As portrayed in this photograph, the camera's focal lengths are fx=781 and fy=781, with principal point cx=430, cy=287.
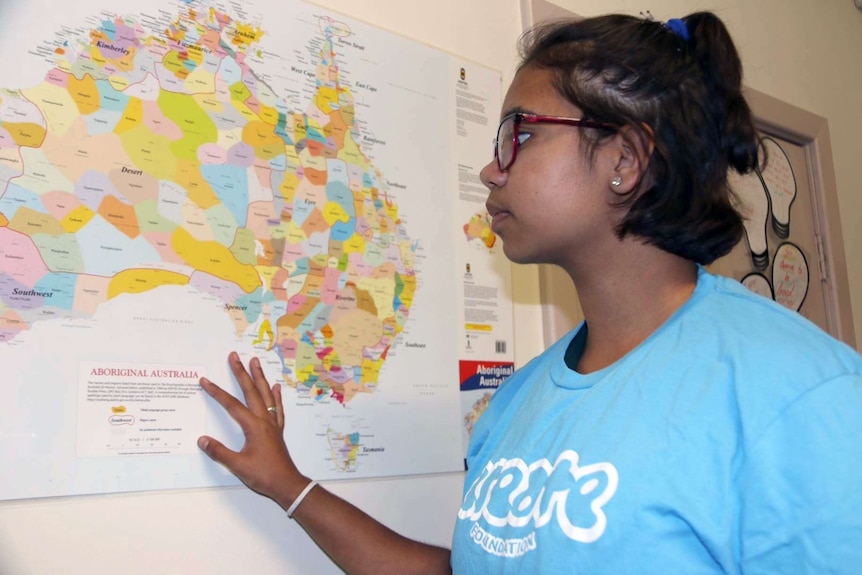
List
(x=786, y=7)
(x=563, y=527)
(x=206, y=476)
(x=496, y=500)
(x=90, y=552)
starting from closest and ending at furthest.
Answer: (x=563, y=527) → (x=496, y=500) → (x=90, y=552) → (x=206, y=476) → (x=786, y=7)

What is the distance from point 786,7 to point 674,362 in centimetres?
204

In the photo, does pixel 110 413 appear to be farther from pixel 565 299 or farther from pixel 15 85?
pixel 565 299

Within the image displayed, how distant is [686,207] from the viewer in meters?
0.91

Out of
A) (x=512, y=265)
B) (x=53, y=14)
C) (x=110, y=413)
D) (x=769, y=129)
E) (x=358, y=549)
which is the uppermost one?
(x=769, y=129)

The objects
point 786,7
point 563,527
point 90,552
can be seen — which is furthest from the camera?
point 786,7

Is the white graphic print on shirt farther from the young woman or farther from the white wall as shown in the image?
the white wall

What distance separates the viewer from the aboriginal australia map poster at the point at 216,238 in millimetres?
1009

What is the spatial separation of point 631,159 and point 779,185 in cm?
148

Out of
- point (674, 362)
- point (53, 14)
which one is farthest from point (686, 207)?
point (53, 14)

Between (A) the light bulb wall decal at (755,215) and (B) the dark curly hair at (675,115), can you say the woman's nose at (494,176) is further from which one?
(A) the light bulb wall decal at (755,215)

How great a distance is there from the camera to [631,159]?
925 millimetres

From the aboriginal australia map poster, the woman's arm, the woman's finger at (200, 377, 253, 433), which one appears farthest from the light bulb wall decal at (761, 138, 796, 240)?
the woman's finger at (200, 377, 253, 433)

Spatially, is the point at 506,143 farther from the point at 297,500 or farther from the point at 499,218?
the point at 297,500

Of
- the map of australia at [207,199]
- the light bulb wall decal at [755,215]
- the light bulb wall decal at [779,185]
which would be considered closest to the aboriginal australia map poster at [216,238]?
the map of australia at [207,199]
